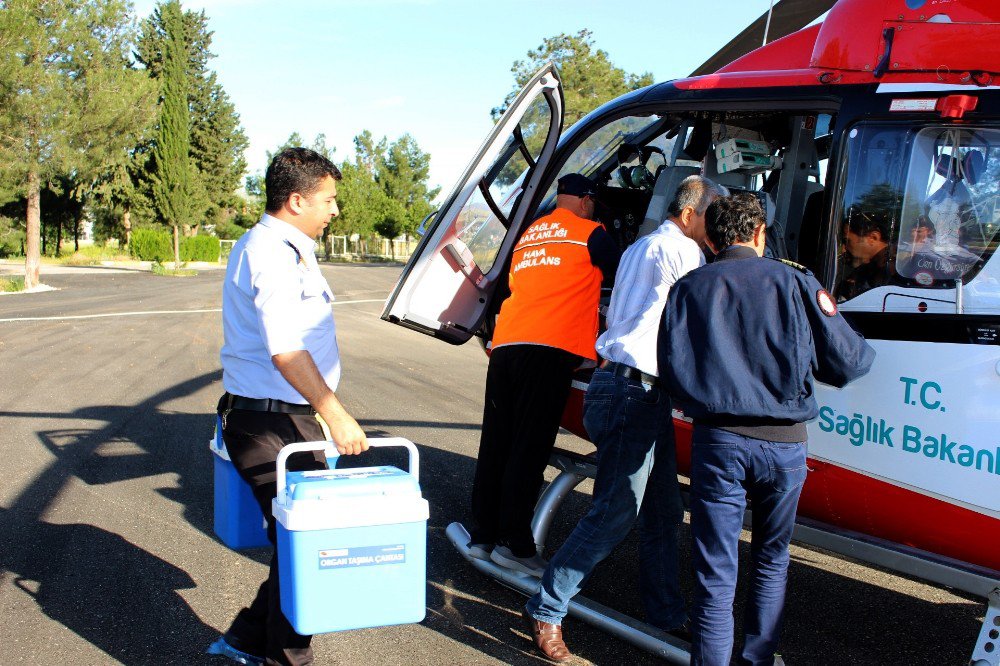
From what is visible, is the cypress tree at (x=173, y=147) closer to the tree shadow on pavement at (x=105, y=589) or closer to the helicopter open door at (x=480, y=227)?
the tree shadow on pavement at (x=105, y=589)

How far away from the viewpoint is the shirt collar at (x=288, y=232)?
9.96 ft

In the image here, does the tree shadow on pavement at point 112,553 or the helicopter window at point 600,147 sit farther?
the helicopter window at point 600,147

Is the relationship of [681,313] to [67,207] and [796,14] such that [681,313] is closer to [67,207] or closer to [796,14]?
[796,14]

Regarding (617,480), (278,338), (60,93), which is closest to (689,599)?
(617,480)

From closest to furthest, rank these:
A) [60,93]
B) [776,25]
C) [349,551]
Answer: [349,551], [776,25], [60,93]

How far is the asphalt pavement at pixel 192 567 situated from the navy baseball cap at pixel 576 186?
2.01 metres

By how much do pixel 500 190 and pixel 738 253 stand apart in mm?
2206

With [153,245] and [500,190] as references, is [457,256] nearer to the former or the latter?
[500,190]

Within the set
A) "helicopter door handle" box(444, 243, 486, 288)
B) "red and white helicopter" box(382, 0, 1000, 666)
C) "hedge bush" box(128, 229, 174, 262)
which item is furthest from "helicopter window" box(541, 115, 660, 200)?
"hedge bush" box(128, 229, 174, 262)

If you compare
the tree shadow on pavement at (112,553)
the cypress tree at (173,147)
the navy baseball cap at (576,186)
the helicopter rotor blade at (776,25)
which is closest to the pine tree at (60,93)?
the cypress tree at (173,147)

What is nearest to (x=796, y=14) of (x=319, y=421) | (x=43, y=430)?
(x=319, y=421)

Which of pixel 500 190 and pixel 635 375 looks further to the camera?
pixel 500 190

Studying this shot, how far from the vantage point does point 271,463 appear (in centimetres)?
309

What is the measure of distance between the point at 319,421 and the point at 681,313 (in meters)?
1.41
